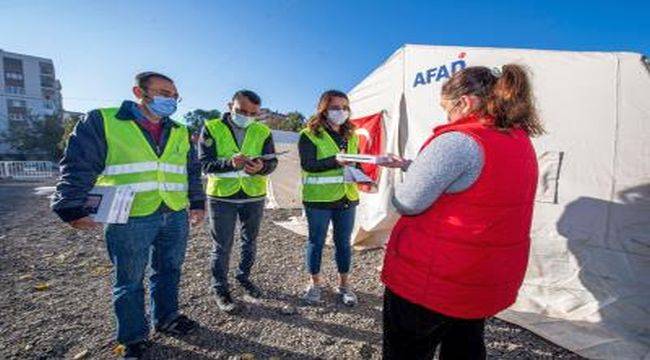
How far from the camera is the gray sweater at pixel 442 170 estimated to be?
1.42 m

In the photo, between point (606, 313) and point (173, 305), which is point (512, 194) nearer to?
point (173, 305)

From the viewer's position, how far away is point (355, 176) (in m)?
3.33

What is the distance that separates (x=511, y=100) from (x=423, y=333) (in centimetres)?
107

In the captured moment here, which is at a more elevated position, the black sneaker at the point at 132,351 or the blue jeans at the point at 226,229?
the blue jeans at the point at 226,229

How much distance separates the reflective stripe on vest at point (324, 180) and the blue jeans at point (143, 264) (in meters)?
1.15

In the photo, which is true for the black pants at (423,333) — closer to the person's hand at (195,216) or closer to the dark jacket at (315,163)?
the dark jacket at (315,163)

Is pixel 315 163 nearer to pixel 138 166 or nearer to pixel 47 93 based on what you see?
pixel 138 166

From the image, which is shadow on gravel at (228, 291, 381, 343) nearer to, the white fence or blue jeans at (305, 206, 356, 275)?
blue jeans at (305, 206, 356, 275)

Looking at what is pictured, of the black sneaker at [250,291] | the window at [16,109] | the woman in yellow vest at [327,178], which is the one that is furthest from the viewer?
the window at [16,109]

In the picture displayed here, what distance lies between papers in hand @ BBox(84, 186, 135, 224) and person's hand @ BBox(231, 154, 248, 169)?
93cm

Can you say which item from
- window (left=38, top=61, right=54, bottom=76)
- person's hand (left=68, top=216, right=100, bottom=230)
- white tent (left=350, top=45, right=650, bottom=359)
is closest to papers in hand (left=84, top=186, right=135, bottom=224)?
person's hand (left=68, top=216, right=100, bottom=230)

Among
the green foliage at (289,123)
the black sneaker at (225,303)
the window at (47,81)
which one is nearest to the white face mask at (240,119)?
the black sneaker at (225,303)

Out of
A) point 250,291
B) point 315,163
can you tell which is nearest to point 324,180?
point 315,163

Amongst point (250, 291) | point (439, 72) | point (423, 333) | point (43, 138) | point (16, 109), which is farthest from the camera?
point (16, 109)
